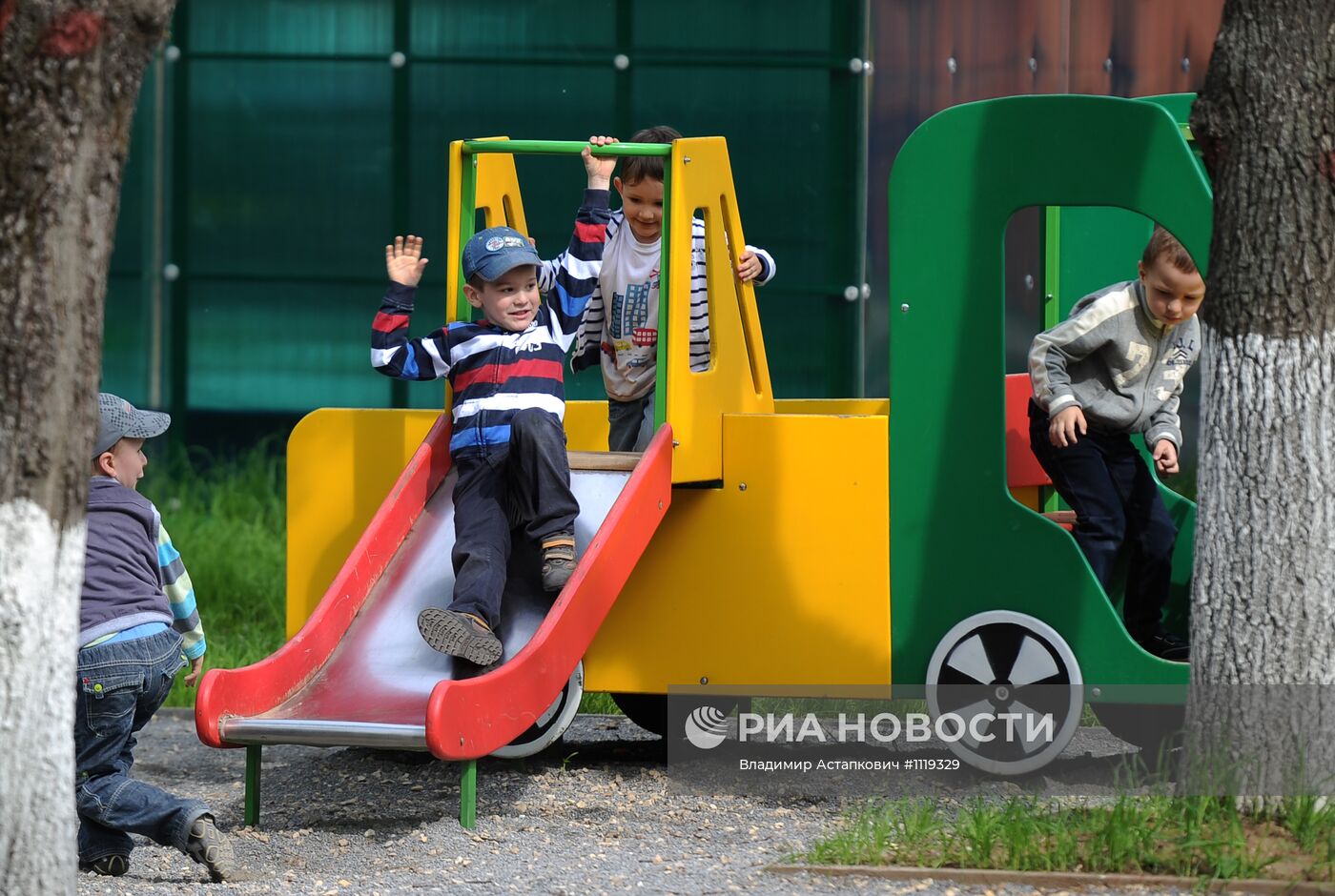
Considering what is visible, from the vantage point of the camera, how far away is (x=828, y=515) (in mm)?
5148

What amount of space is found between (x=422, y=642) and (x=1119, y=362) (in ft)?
6.72

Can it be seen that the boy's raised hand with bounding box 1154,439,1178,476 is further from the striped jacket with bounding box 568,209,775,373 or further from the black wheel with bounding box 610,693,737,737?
the black wheel with bounding box 610,693,737,737

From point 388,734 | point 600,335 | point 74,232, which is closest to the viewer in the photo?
point 74,232

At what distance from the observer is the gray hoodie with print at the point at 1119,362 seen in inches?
206

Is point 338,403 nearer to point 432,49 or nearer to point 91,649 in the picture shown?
point 432,49

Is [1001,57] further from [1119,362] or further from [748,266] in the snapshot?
[1119,362]

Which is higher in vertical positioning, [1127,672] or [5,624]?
[5,624]

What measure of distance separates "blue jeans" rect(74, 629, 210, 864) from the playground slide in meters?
0.18

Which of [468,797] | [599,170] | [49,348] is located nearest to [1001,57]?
[599,170]

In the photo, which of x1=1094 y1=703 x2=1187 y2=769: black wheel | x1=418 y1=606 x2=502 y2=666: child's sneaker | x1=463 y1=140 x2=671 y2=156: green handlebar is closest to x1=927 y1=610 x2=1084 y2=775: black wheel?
x1=1094 y1=703 x2=1187 y2=769: black wheel

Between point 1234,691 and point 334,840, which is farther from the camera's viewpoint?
point 334,840

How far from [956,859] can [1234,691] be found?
719 mm

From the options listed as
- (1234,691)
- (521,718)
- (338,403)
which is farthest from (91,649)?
(338,403)

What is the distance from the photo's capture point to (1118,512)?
5.23m
